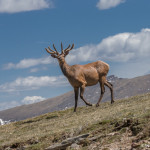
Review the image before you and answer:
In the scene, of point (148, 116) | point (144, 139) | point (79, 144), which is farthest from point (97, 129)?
point (144, 139)

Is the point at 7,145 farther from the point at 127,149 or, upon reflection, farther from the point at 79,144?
the point at 127,149

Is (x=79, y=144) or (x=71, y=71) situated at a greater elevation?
(x=71, y=71)

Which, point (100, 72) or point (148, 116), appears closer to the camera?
point (148, 116)

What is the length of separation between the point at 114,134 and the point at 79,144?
4.90 feet

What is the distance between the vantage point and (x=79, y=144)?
13.1m

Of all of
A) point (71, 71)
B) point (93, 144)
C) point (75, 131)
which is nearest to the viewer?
point (93, 144)

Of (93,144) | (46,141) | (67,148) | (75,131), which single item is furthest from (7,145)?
(93,144)

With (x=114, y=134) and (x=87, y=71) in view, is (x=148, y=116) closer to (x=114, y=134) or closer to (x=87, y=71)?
(x=114, y=134)

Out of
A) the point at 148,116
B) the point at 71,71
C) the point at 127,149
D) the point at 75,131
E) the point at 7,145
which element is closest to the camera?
the point at 127,149

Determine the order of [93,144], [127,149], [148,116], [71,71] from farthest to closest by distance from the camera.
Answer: [71,71]
[148,116]
[93,144]
[127,149]

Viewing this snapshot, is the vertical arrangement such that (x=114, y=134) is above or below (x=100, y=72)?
below

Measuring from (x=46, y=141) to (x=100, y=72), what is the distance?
1208cm

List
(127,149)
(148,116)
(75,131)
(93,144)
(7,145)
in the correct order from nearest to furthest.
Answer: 1. (127,149)
2. (93,144)
3. (148,116)
4. (75,131)
5. (7,145)

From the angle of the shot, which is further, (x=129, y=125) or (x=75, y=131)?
(x=75, y=131)
